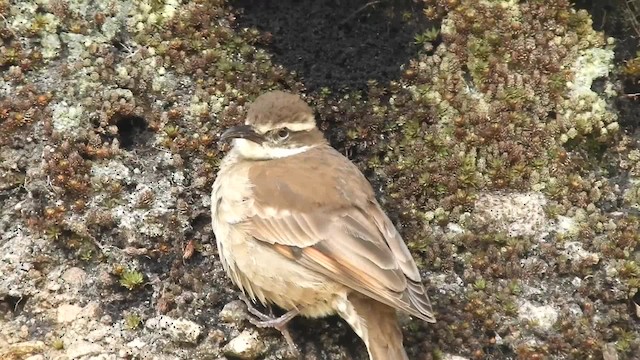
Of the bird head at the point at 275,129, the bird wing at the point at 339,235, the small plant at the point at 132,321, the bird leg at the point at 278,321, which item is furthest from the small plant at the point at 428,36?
the small plant at the point at 132,321

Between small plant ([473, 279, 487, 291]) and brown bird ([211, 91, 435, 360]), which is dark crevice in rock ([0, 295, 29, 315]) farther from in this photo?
small plant ([473, 279, 487, 291])

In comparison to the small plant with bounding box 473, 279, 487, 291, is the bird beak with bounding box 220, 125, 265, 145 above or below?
above

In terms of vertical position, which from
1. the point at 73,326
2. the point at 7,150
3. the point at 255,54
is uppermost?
the point at 255,54

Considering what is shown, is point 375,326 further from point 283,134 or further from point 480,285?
point 283,134

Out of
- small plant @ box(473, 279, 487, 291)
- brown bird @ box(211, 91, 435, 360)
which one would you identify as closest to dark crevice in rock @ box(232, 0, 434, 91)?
brown bird @ box(211, 91, 435, 360)

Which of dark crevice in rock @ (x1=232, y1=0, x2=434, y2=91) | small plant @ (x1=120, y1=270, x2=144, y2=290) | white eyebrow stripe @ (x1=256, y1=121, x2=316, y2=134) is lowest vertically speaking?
small plant @ (x1=120, y1=270, x2=144, y2=290)

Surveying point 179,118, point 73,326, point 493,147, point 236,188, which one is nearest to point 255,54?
point 179,118

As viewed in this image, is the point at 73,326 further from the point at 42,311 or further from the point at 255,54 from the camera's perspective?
the point at 255,54
